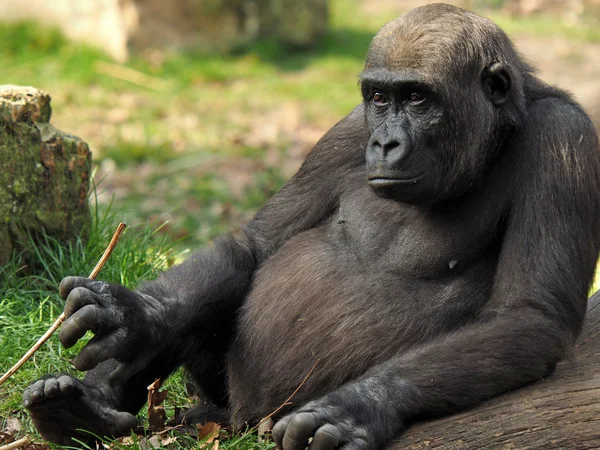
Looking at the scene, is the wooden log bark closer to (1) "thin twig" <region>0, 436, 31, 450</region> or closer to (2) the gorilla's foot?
(2) the gorilla's foot

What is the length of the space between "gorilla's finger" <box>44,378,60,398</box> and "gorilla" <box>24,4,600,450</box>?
1cm

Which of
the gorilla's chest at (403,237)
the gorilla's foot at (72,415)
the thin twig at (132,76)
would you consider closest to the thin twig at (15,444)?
the gorilla's foot at (72,415)

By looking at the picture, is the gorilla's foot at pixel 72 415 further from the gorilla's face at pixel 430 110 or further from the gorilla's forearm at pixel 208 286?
the gorilla's face at pixel 430 110

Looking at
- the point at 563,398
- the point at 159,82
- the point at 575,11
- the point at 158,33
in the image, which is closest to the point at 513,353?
the point at 563,398

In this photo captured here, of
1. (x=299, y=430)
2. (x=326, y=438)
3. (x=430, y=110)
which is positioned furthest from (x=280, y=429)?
(x=430, y=110)

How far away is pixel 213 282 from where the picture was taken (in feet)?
15.1

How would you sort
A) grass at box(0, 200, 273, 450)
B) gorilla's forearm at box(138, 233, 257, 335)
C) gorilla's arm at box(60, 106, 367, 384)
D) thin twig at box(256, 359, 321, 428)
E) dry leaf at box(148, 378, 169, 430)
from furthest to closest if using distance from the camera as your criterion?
1. grass at box(0, 200, 273, 450)
2. gorilla's forearm at box(138, 233, 257, 335)
3. dry leaf at box(148, 378, 169, 430)
4. thin twig at box(256, 359, 321, 428)
5. gorilla's arm at box(60, 106, 367, 384)

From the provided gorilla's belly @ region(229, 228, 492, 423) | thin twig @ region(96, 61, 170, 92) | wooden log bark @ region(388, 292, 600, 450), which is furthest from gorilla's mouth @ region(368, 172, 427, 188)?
thin twig @ region(96, 61, 170, 92)

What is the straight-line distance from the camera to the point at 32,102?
5.16 metres

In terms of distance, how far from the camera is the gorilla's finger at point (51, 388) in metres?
3.95

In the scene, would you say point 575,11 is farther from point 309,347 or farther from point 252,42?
point 309,347

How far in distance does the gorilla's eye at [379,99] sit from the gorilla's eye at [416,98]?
0.11m

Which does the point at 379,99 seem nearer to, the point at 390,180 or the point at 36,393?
the point at 390,180

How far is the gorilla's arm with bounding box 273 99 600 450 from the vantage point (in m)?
3.53
